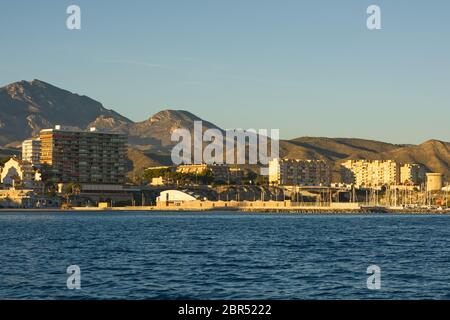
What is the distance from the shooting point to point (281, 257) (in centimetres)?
5544

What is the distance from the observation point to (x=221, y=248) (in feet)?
217

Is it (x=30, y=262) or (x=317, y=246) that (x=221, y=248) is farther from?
(x=30, y=262)

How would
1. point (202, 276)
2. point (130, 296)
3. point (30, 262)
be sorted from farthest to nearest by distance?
point (30, 262), point (202, 276), point (130, 296)

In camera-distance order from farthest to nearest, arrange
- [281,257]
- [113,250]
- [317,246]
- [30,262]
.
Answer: [317,246], [113,250], [281,257], [30,262]
